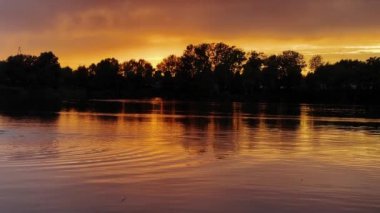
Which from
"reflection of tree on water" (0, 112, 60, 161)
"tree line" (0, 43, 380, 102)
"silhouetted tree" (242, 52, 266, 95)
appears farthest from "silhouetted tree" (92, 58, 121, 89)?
"reflection of tree on water" (0, 112, 60, 161)

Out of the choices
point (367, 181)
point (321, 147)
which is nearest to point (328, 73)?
point (321, 147)

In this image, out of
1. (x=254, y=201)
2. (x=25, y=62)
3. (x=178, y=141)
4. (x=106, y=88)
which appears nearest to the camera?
(x=254, y=201)

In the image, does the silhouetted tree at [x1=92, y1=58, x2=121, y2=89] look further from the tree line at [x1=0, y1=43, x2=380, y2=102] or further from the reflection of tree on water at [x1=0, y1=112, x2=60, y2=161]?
the reflection of tree on water at [x1=0, y1=112, x2=60, y2=161]

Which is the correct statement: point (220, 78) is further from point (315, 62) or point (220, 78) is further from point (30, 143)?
point (30, 143)

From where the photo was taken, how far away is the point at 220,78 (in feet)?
570

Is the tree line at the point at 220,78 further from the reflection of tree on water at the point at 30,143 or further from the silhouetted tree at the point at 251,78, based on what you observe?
the reflection of tree on water at the point at 30,143

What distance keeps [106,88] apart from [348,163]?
588ft

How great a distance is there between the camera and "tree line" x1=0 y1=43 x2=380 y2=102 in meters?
153

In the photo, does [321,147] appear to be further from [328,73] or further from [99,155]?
[328,73]

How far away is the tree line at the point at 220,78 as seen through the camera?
153 m

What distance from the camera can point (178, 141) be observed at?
1051 inches

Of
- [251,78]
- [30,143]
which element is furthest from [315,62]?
[30,143]

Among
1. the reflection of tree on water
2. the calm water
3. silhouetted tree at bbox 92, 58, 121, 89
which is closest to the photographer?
the calm water

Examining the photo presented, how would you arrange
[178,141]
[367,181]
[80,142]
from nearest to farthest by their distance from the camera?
1. [367,181]
2. [80,142]
3. [178,141]
